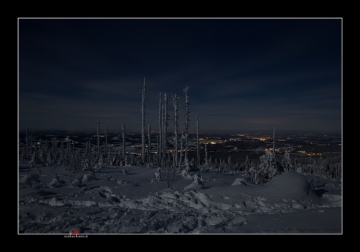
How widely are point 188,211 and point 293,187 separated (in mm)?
4036

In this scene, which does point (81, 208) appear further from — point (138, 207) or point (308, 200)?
point (308, 200)

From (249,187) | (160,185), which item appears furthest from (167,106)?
(249,187)

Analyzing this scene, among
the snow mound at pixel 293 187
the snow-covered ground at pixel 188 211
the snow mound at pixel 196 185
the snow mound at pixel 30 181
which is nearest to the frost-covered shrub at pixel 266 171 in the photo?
the snow-covered ground at pixel 188 211

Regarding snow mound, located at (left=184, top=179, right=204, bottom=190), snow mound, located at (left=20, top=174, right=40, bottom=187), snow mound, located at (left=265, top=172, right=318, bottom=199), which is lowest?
snow mound, located at (left=184, top=179, right=204, bottom=190)

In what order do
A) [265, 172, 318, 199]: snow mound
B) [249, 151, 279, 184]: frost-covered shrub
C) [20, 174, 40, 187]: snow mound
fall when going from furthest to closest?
[249, 151, 279, 184]: frost-covered shrub → [20, 174, 40, 187]: snow mound → [265, 172, 318, 199]: snow mound

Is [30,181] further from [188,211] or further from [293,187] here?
[293,187]

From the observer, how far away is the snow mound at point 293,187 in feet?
18.9

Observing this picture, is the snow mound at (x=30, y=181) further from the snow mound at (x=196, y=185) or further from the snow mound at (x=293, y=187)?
the snow mound at (x=293, y=187)

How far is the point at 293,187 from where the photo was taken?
6.00m

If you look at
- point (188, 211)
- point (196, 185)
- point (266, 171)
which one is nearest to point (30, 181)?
point (188, 211)

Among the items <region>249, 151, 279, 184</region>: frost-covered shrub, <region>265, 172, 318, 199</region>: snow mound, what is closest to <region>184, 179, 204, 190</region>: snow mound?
<region>265, 172, 318, 199</region>: snow mound

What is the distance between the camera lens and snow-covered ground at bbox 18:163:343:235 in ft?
14.7

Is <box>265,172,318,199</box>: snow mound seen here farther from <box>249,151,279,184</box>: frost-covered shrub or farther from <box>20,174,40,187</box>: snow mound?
<box>20,174,40,187</box>: snow mound
